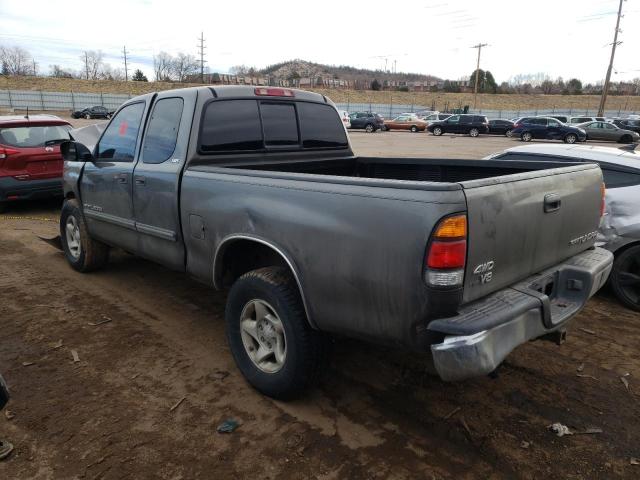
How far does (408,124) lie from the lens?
42062 millimetres

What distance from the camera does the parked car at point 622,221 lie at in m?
4.69

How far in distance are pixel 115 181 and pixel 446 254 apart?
333cm

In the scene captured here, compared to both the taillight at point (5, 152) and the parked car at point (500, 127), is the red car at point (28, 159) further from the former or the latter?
the parked car at point (500, 127)

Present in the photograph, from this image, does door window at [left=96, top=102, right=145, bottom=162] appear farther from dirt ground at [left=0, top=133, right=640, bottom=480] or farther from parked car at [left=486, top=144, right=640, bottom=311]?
parked car at [left=486, top=144, right=640, bottom=311]

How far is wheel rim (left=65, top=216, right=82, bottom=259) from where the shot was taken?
5434 mm

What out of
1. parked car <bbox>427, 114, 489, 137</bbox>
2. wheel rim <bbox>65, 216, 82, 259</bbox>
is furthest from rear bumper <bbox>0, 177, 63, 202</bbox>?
parked car <bbox>427, 114, 489, 137</bbox>

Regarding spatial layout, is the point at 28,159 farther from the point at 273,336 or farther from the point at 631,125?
the point at 631,125

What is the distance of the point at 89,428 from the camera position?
2.84 meters

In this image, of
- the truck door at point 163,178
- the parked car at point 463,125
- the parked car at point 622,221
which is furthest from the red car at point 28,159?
the parked car at point 463,125

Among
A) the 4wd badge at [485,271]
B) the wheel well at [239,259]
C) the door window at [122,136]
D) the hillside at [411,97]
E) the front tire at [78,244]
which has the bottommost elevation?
the front tire at [78,244]

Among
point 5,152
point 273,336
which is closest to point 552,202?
point 273,336

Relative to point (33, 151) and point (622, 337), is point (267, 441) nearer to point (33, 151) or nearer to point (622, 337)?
point (622, 337)

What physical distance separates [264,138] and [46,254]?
389 centimetres

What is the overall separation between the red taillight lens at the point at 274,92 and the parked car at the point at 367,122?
36.8 metres
